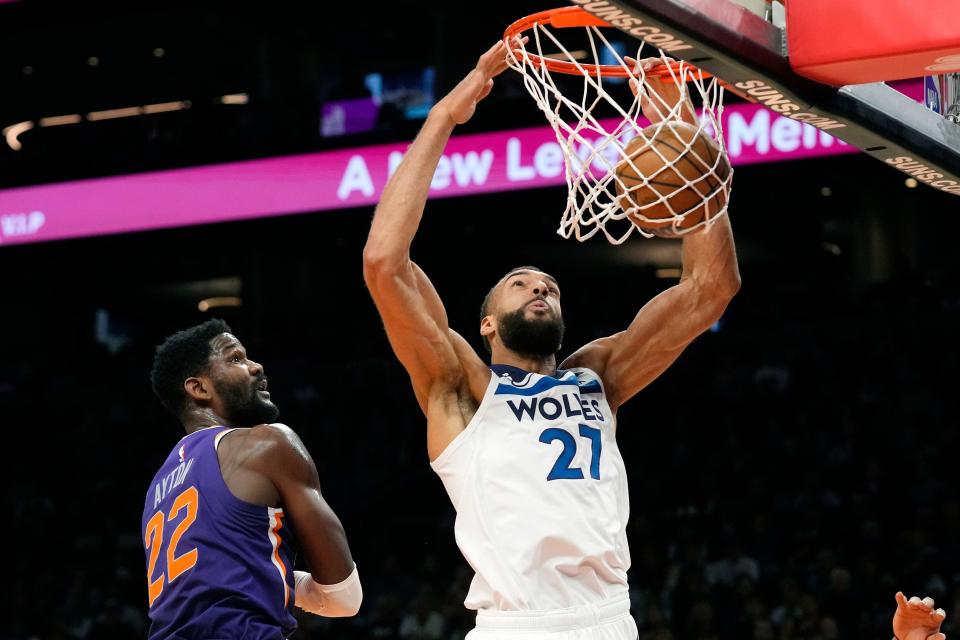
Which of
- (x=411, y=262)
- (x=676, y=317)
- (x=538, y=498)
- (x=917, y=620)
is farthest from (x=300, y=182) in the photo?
(x=917, y=620)

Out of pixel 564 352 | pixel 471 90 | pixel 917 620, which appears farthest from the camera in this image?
pixel 564 352

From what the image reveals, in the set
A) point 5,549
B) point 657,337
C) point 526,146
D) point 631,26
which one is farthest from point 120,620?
point 631,26

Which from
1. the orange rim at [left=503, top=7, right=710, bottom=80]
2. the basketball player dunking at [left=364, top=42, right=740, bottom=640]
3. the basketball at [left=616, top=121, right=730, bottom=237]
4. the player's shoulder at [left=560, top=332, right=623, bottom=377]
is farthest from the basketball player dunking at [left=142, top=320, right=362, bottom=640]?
the orange rim at [left=503, top=7, right=710, bottom=80]

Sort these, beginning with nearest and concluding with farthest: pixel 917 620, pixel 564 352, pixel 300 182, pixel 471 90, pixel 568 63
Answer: pixel 917 620, pixel 471 90, pixel 568 63, pixel 300 182, pixel 564 352

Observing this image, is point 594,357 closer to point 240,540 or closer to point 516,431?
point 516,431

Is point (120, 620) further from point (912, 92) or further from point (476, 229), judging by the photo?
point (912, 92)

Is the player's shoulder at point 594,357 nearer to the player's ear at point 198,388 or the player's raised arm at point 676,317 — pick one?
the player's raised arm at point 676,317

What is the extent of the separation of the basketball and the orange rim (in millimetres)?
167

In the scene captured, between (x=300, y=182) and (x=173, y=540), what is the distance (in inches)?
320

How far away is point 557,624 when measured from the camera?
353cm

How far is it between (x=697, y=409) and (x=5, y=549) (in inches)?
246

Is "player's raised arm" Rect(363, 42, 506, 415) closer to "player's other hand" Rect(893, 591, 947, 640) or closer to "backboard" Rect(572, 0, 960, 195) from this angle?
"backboard" Rect(572, 0, 960, 195)

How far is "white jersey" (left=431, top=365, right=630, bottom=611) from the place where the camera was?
3.55 m

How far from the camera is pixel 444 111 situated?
375 centimetres
